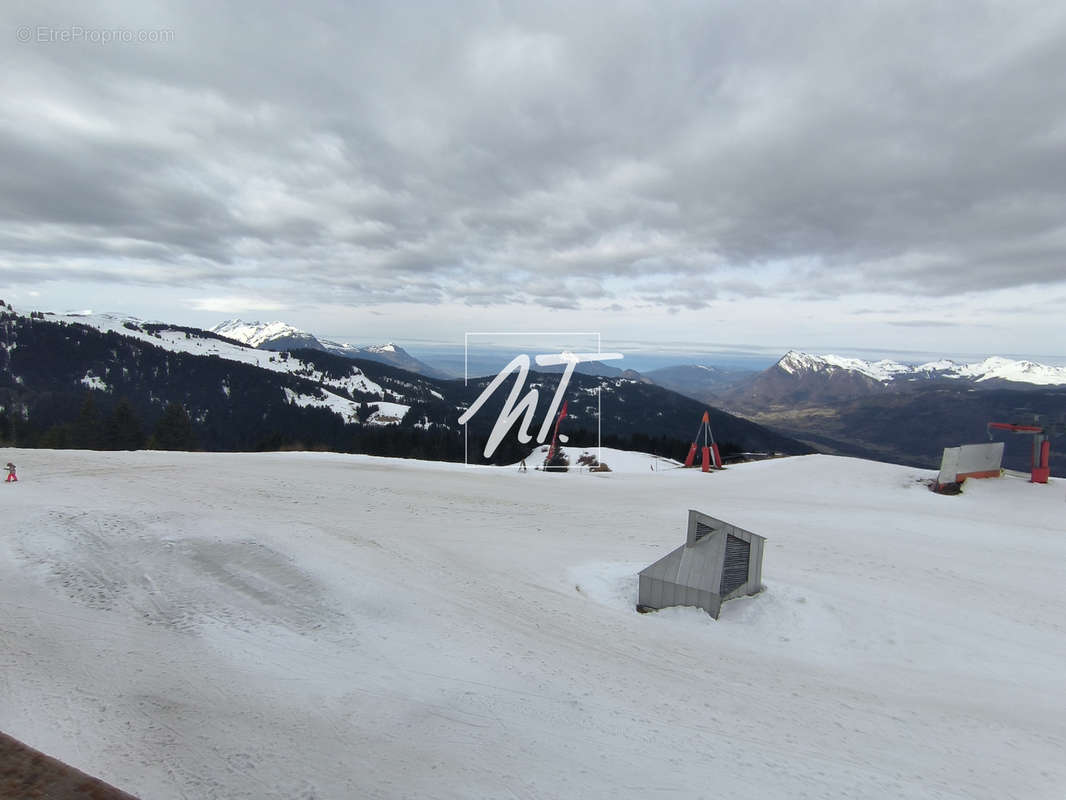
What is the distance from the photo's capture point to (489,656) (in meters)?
9.29

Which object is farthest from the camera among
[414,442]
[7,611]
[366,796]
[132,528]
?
[414,442]

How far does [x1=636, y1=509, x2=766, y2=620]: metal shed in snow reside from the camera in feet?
40.9

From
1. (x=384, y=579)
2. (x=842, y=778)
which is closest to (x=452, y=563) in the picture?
(x=384, y=579)

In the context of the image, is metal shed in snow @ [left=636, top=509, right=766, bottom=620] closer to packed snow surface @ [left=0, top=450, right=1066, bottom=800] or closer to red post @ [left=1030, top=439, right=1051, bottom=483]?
packed snow surface @ [left=0, top=450, right=1066, bottom=800]

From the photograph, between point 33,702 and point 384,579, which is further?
point 384,579

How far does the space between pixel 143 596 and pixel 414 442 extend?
58.6 metres

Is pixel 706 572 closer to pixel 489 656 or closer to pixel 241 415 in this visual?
pixel 489 656

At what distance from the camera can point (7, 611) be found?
30.2 ft

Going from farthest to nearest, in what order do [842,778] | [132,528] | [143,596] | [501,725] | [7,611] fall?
1. [132,528]
2. [143,596]
3. [7,611]
4. [501,725]
5. [842,778]

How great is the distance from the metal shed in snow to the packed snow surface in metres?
0.43

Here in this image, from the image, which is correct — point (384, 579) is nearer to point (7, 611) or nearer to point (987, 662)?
point (7, 611)

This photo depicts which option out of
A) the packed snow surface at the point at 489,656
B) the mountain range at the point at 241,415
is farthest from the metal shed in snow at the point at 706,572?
the mountain range at the point at 241,415

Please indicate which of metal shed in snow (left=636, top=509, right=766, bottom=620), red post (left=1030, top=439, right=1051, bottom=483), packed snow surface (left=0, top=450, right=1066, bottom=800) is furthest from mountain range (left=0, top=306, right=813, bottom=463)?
metal shed in snow (left=636, top=509, right=766, bottom=620)

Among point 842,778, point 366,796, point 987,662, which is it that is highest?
point 366,796
